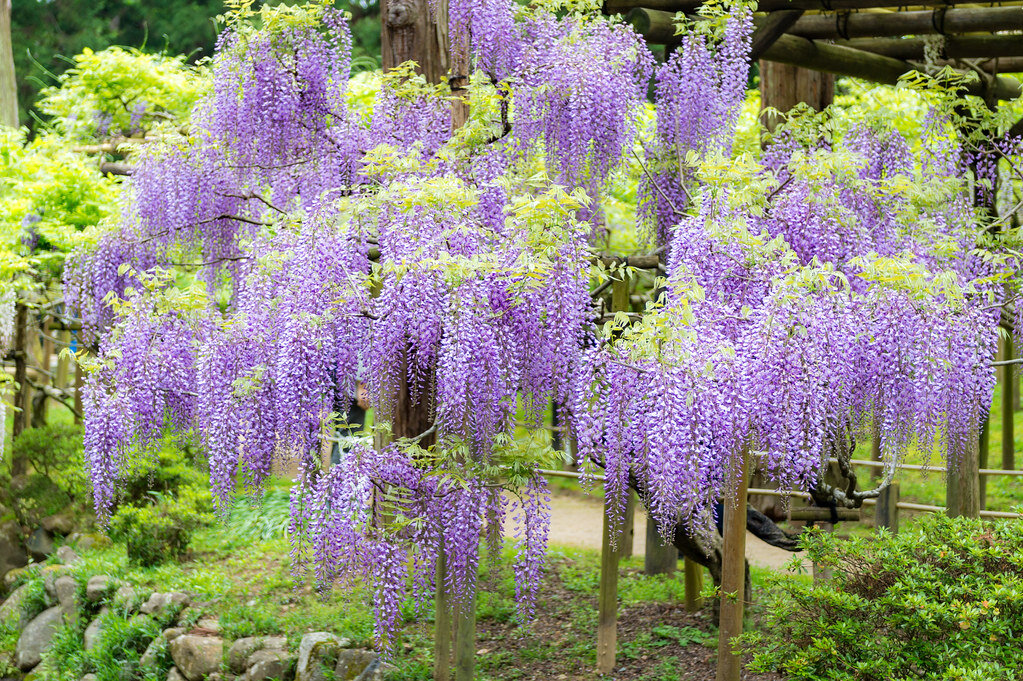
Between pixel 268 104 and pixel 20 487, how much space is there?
5718 mm

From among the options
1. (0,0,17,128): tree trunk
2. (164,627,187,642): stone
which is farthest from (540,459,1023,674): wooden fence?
(0,0,17,128): tree trunk

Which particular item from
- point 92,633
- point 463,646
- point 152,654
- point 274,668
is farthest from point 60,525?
point 463,646

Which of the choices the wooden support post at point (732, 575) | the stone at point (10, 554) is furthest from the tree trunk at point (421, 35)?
the stone at point (10, 554)

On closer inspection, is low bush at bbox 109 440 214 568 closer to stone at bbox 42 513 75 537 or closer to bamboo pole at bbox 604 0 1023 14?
stone at bbox 42 513 75 537

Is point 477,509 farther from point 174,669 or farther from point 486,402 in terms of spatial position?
point 174,669

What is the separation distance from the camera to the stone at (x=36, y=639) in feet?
26.1

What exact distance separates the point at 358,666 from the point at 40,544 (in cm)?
512

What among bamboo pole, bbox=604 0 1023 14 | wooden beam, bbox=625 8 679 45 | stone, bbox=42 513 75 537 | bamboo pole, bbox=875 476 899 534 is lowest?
stone, bbox=42 513 75 537

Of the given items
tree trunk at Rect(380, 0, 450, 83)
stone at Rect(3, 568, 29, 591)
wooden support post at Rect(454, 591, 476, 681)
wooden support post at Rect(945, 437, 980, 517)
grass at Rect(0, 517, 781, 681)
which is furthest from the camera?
stone at Rect(3, 568, 29, 591)

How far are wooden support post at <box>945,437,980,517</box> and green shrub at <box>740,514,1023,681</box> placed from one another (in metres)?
2.00

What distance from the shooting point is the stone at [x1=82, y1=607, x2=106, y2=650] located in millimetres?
7254

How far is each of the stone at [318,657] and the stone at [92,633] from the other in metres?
2.23

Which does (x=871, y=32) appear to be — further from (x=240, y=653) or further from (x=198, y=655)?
(x=198, y=655)

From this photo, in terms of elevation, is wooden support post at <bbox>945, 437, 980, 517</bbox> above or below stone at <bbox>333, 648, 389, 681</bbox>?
above
